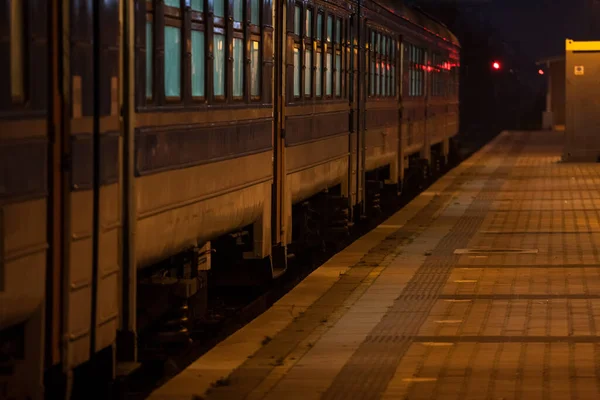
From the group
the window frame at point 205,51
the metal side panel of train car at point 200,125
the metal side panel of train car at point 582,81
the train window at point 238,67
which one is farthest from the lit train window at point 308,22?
the metal side panel of train car at point 582,81

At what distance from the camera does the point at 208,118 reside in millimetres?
9055

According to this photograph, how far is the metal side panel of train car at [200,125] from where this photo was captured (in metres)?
7.61

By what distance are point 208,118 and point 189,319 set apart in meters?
1.58

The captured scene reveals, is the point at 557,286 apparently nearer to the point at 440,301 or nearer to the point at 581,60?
the point at 440,301

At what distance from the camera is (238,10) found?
9.96 m

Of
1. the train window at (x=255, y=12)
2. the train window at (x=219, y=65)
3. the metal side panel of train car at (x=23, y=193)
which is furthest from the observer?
the train window at (x=255, y=12)

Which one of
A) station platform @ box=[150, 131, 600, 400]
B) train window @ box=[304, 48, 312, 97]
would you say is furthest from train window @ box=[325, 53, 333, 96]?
station platform @ box=[150, 131, 600, 400]

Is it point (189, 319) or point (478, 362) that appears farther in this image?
point (189, 319)

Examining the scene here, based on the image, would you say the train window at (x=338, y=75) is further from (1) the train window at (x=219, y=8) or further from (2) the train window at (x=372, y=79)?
(1) the train window at (x=219, y=8)

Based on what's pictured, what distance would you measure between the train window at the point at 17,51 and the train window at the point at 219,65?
3572 mm

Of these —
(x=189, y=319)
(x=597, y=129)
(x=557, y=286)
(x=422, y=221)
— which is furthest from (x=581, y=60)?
(x=189, y=319)

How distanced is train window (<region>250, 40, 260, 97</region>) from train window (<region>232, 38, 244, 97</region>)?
1.17 ft

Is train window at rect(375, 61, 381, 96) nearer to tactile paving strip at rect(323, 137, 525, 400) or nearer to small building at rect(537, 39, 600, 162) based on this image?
tactile paving strip at rect(323, 137, 525, 400)

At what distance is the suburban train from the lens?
5820 millimetres
